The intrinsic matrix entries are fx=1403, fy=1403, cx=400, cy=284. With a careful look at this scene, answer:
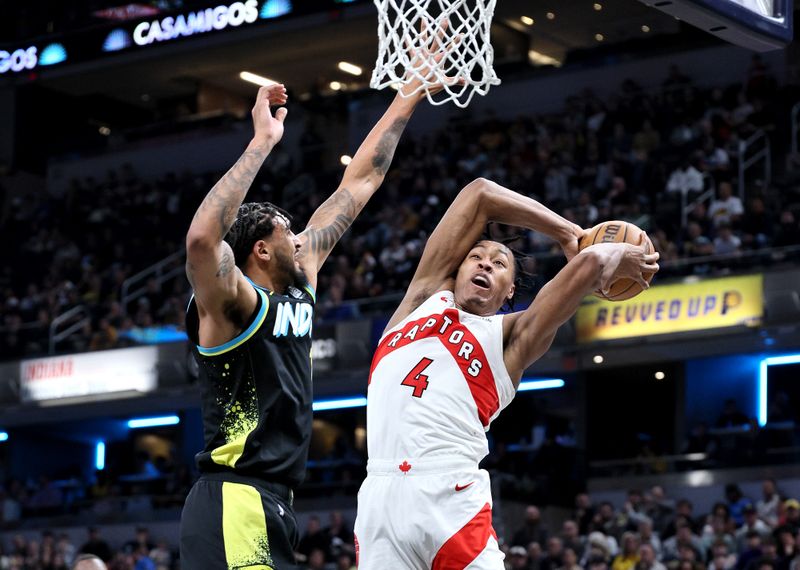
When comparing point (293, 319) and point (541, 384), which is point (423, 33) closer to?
point (293, 319)

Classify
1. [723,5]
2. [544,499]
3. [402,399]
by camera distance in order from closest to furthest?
[402,399] < [723,5] < [544,499]

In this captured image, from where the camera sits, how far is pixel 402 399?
5.38 metres

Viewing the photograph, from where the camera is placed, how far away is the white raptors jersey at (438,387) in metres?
5.33

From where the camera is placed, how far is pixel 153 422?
1117 inches

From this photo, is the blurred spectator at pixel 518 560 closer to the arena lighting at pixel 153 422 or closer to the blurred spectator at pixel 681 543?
the blurred spectator at pixel 681 543

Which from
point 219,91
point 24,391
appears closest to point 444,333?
point 24,391

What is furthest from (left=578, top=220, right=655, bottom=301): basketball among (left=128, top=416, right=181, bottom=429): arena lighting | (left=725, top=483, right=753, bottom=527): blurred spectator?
(left=128, top=416, right=181, bottom=429): arena lighting

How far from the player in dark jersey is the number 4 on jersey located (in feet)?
1.27

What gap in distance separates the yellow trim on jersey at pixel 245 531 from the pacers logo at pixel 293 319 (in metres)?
0.61

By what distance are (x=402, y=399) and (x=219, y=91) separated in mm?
26741

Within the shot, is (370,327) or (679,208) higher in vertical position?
(679,208)

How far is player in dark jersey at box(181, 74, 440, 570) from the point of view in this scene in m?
5.00

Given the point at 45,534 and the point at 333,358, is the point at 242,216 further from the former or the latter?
the point at 45,534

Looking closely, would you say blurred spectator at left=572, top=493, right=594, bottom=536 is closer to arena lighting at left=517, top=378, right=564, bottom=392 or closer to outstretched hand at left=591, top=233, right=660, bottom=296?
arena lighting at left=517, top=378, right=564, bottom=392
